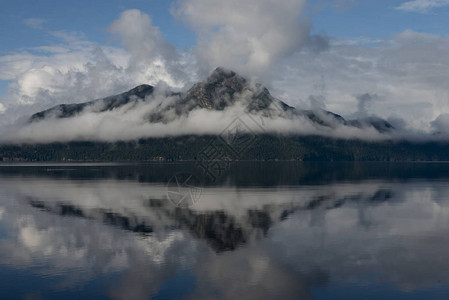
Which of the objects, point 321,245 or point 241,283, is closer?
point 241,283

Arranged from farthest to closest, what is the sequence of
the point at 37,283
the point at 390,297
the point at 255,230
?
1. the point at 255,230
2. the point at 37,283
3. the point at 390,297

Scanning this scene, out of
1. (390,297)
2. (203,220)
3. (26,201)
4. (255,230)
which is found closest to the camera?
(390,297)

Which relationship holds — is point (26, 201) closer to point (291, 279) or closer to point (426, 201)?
point (291, 279)

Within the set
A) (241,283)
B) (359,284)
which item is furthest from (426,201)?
(241,283)

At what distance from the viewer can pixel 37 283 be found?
42750 mm

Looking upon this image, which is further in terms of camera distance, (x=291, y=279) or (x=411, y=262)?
(x=411, y=262)

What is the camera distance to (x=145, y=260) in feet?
169

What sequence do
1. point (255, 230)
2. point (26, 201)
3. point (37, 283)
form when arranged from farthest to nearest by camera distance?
point (26, 201)
point (255, 230)
point (37, 283)

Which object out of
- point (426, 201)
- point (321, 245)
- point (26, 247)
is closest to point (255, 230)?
point (321, 245)

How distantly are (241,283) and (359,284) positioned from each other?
1279cm

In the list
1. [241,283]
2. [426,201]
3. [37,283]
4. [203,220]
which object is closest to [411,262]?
[241,283]

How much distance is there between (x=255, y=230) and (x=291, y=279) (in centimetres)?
2549

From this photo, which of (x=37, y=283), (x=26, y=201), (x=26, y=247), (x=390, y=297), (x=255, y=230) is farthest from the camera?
(x=26, y=201)

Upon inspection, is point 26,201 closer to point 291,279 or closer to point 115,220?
point 115,220
